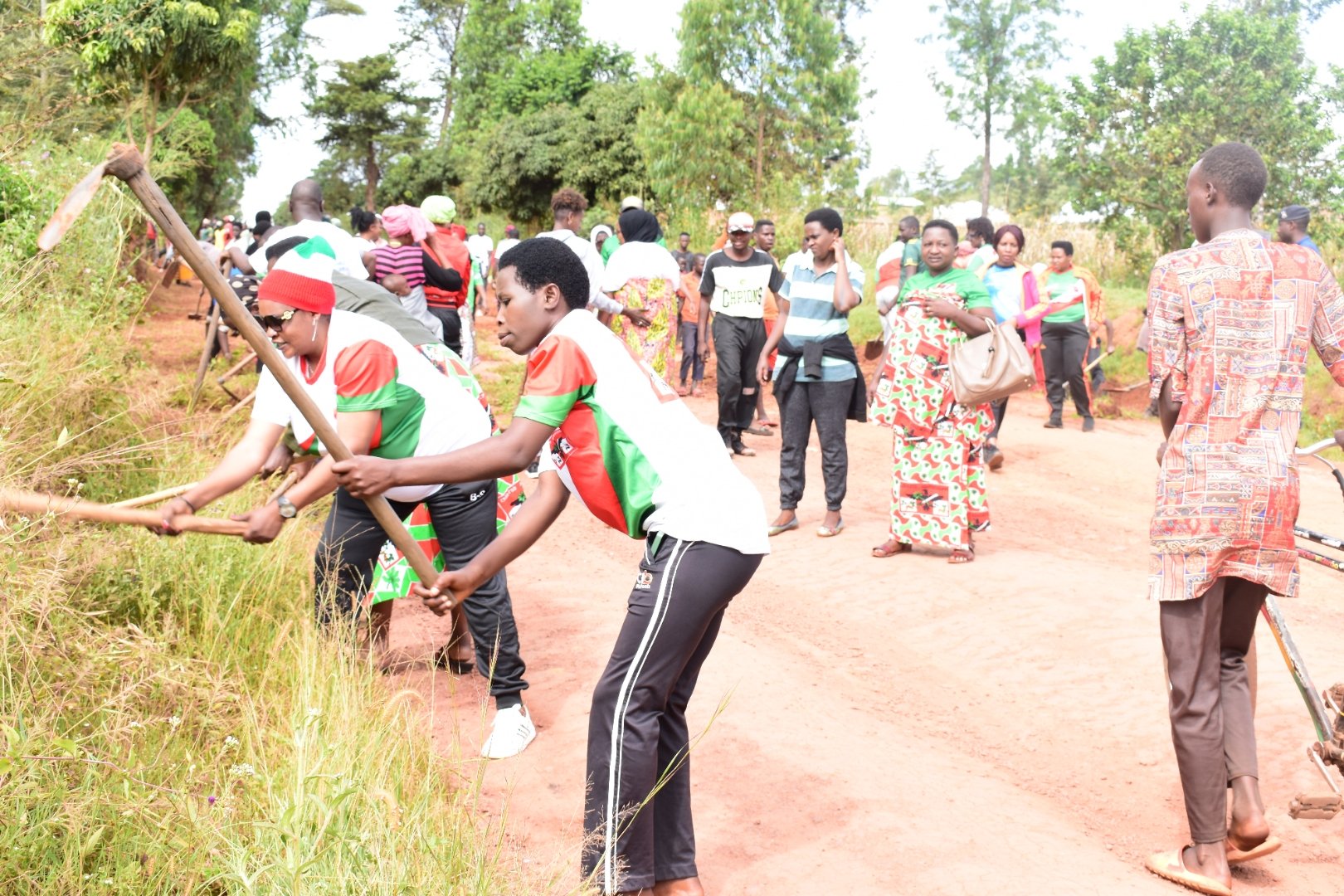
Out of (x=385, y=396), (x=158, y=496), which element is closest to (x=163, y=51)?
(x=385, y=396)

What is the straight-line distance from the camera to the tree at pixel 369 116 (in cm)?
5056

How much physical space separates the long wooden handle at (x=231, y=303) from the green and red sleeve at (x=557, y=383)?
0.50m

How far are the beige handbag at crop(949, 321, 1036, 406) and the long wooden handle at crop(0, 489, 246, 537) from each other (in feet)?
15.0

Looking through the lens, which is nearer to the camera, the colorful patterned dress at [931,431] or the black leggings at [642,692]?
the black leggings at [642,692]

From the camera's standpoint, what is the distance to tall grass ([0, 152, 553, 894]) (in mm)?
3023

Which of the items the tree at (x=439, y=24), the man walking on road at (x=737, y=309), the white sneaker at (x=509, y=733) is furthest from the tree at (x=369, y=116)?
the white sneaker at (x=509, y=733)

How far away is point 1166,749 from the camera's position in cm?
500

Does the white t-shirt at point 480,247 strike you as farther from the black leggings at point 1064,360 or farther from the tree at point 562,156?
the tree at point 562,156

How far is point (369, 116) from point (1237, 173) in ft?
168

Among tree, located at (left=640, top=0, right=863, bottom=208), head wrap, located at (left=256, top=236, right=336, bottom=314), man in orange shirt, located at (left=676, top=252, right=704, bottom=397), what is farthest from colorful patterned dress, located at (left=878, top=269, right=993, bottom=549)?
tree, located at (left=640, top=0, right=863, bottom=208)

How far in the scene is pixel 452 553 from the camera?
4.83 meters

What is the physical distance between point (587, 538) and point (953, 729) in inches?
143

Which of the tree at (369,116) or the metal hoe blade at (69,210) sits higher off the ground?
the tree at (369,116)

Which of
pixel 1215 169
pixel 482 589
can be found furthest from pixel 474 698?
pixel 1215 169
